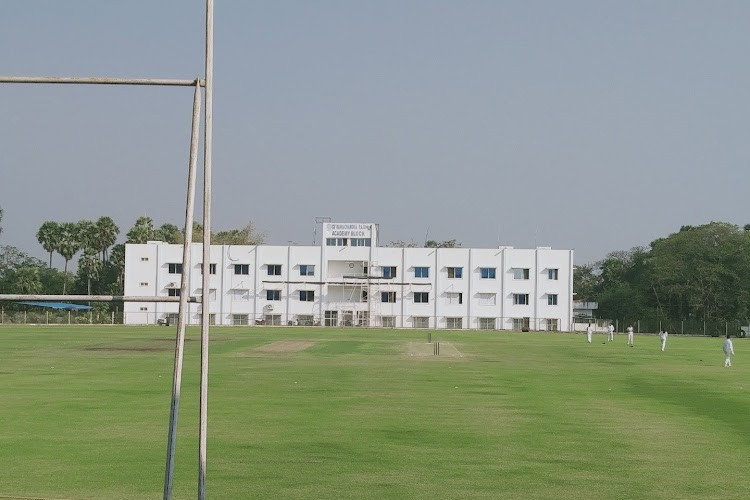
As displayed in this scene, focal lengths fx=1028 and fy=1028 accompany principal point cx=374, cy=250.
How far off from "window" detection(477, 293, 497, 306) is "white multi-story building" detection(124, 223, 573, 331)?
12 cm

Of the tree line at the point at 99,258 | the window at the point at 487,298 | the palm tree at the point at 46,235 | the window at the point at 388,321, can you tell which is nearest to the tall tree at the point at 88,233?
the tree line at the point at 99,258

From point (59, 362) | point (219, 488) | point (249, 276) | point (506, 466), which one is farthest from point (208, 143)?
point (249, 276)

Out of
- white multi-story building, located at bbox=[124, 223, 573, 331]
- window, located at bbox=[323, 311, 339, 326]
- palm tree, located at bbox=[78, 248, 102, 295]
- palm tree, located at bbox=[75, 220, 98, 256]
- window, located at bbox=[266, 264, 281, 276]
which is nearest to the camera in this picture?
palm tree, located at bbox=[75, 220, 98, 256]

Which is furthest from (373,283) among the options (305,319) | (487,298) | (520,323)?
(520,323)

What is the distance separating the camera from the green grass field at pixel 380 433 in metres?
14.4

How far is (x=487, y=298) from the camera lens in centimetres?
11912

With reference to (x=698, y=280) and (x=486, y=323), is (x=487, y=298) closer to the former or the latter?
(x=486, y=323)

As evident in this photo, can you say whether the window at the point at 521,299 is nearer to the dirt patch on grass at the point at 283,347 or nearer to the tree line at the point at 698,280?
the tree line at the point at 698,280

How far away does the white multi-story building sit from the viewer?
384ft

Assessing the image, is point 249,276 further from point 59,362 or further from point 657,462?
point 657,462

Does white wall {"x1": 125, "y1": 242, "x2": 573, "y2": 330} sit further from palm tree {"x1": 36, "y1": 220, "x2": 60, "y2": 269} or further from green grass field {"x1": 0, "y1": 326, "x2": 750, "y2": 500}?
palm tree {"x1": 36, "y1": 220, "x2": 60, "y2": 269}

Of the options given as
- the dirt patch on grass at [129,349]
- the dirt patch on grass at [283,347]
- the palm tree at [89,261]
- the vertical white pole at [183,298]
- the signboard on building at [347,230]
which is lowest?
the dirt patch on grass at [129,349]

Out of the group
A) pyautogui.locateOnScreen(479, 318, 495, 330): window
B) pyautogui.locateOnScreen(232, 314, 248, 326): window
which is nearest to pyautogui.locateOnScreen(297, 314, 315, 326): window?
pyautogui.locateOnScreen(232, 314, 248, 326): window

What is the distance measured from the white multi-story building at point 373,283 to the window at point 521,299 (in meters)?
0.12
